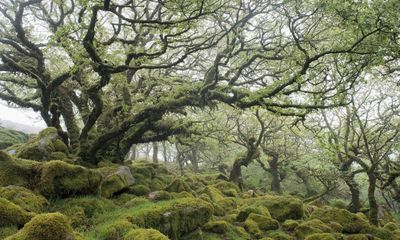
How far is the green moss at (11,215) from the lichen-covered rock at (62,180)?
2847mm

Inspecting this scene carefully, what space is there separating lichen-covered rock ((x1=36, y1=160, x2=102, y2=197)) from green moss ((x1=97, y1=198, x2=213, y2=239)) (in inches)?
58.6

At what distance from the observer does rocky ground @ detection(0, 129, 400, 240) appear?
372 inches

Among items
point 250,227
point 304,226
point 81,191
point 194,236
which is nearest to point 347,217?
point 304,226

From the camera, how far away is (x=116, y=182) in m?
15.6

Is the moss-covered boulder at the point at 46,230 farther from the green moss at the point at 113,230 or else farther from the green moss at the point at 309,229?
the green moss at the point at 309,229

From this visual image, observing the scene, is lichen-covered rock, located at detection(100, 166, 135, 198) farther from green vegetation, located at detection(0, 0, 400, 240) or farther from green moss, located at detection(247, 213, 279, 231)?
green moss, located at detection(247, 213, 279, 231)

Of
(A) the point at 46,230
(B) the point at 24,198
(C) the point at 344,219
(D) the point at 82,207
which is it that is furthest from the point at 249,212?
(A) the point at 46,230

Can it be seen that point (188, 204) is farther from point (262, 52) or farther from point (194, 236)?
point (262, 52)

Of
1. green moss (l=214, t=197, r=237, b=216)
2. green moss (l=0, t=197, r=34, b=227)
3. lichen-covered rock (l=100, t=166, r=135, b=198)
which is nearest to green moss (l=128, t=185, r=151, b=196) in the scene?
lichen-covered rock (l=100, t=166, r=135, b=198)

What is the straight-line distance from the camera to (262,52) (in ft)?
68.3

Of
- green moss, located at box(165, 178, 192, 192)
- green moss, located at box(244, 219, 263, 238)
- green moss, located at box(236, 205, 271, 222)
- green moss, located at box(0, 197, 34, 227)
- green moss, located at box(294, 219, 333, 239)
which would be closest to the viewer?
green moss, located at box(0, 197, 34, 227)

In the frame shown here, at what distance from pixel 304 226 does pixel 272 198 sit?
131 inches

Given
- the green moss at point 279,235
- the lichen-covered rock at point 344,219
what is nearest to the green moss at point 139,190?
the green moss at point 279,235

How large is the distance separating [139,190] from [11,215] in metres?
7.58
